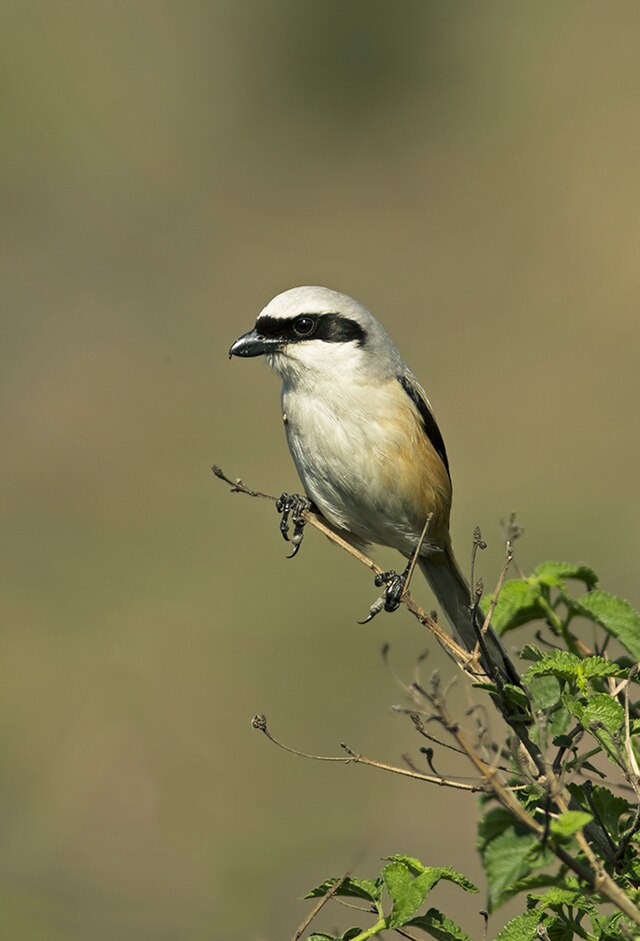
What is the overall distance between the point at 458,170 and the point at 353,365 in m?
12.5

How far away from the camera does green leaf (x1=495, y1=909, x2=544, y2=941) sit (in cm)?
179

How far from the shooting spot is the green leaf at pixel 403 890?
179 cm

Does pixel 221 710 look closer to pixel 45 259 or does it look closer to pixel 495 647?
pixel 495 647

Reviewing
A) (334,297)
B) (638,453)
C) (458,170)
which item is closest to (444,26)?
(458,170)

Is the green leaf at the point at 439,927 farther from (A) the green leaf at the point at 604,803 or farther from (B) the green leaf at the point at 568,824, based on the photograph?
(B) the green leaf at the point at 568,824

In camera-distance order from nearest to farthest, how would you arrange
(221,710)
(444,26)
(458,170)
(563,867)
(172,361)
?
(563,867)
(221,710)
(172,361)
(458,170)
(444,26)

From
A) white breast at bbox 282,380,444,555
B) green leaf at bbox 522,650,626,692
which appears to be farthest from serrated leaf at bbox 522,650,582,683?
white breast at bbox 282,380,444,555

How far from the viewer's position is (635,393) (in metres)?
11.0

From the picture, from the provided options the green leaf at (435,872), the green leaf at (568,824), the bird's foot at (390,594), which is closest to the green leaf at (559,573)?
the green leaf at (435,872)

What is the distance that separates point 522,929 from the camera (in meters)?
1.80

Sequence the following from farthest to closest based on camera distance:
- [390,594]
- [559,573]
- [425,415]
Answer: [425,415], [390,594], [559,573]

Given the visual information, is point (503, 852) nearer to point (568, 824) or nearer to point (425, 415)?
point (568, 824)

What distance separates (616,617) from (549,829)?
84cm

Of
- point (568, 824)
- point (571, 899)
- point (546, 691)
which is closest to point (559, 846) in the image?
point (568, 824)
